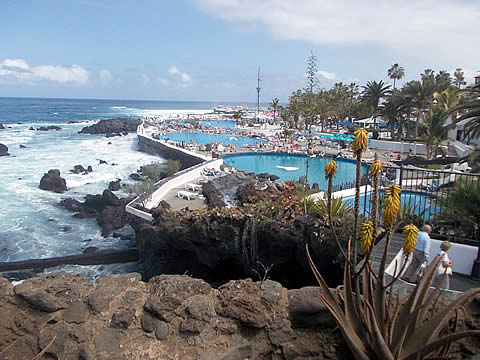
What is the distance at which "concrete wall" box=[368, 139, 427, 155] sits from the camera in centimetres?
3104

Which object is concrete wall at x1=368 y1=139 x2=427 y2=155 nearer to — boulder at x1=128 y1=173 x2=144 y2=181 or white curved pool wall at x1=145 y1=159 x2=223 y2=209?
white curved pool wall at x1=145 y1=159 x2=223 y2=209

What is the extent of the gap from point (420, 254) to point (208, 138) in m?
46.1

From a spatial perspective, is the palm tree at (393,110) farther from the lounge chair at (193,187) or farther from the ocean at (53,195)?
the lounge chair at (193,187)

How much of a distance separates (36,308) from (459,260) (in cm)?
615

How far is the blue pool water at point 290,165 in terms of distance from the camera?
2561 centimetres

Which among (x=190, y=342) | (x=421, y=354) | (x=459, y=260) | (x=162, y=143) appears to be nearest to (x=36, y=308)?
(x=190, y=342)

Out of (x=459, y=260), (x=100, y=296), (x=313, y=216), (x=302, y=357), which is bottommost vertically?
(x=313, y=216)

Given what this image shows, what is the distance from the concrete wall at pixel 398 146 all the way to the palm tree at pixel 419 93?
387cm

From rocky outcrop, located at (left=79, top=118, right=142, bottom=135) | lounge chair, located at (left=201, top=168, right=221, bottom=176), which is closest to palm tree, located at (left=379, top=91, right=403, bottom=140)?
lounge chair, located at (left=201, top=168, right=221, bottom=176)

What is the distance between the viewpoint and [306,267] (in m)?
12.2

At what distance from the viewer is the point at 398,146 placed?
32.5 m

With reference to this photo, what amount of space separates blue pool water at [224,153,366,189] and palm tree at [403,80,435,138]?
34.6 feet

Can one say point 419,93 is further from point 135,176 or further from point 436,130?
point 135,176

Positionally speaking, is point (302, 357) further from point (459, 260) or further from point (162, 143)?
point (162, 143)
